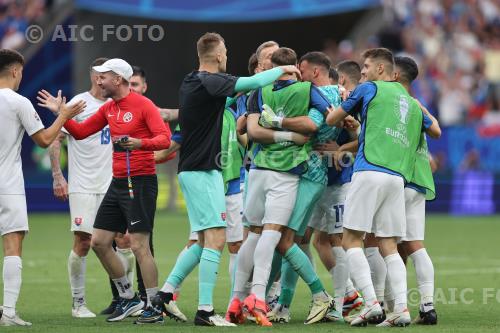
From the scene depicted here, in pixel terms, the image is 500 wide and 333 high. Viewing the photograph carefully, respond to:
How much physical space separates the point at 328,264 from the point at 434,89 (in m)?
22.0

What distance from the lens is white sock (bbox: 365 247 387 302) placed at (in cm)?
1082

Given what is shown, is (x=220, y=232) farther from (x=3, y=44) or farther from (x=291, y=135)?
(x=3, y=44)

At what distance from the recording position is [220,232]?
33.5 ft

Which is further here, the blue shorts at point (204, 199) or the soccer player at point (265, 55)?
the soccer player at point (265, 55)

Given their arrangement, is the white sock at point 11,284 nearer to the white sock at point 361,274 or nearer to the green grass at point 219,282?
the green grass at point 219,282

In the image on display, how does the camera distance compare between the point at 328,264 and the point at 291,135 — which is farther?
the point at 328,264

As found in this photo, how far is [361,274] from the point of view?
32.4ft

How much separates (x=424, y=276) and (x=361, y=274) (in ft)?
2.75

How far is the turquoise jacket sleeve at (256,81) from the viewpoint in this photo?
986 cm

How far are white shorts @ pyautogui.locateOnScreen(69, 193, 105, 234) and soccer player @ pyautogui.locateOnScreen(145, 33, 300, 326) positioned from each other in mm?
1664

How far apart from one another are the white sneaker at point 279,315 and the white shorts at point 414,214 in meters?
1.39

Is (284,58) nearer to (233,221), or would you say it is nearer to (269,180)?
(269,180)

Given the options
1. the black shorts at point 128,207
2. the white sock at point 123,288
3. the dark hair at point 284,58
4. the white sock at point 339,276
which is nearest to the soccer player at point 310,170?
the dark hair at point 284,58

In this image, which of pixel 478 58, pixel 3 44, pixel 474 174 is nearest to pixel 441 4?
pixel 478 58
